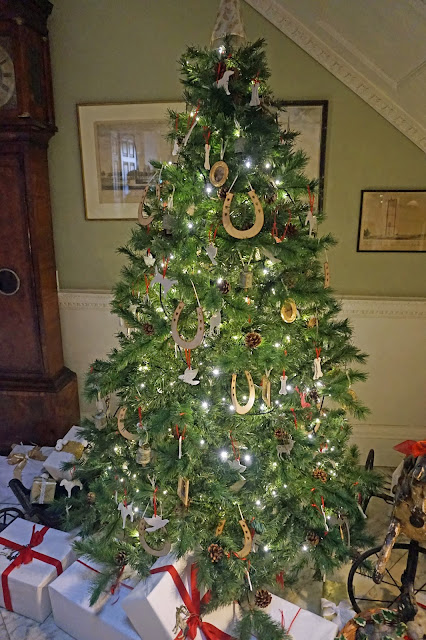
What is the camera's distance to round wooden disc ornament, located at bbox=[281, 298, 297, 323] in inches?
67.1

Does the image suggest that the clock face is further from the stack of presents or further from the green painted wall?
the stack of presents

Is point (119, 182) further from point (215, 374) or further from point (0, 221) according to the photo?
point (215, 374)

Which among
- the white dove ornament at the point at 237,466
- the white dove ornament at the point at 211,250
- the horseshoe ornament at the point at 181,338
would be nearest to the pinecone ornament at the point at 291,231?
the white dove ornament at the point at 211,250

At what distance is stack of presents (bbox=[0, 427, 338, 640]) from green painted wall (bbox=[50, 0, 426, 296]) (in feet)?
6.11

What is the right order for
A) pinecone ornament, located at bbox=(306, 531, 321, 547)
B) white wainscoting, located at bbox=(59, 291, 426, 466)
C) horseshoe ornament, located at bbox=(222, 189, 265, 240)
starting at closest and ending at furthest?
horseshoe ornament, located at bbox=(222, 189, 265, 240)
pinecone ornament, located at bbox=(306, 531, 321, 547)
white wainscoting, located at bbox=(59, 291, 426, 466)

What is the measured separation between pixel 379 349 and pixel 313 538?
57.0 inches

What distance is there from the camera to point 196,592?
1801 mm

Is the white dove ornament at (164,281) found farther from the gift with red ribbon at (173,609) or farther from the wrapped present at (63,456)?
the wrapped present at (63,456)

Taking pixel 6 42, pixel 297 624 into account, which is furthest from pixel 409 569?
pixel 6 42

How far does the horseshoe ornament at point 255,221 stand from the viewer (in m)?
1.58

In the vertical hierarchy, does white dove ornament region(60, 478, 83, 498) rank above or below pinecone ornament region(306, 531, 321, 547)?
below

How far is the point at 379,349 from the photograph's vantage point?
303 centimetres

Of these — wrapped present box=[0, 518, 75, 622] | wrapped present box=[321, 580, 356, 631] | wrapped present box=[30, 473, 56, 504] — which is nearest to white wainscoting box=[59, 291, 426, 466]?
wrapped present box=[30, 473, 56, 504]

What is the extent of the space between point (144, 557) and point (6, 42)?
2643 mm
